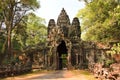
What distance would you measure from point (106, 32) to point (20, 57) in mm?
14202

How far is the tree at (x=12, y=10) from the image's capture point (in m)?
36.8

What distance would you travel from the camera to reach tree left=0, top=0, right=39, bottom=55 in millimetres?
36769

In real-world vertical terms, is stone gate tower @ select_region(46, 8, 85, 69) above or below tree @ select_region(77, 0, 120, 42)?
below

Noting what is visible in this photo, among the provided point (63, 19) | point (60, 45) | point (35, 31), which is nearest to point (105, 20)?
point (60, 45)

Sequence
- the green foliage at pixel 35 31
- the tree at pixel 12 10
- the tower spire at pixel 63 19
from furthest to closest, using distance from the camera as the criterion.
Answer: the green foliage at pixel 35 31, the tower spire at pixel 63 19, the tree at pixel 12 10

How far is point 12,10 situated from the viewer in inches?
1468

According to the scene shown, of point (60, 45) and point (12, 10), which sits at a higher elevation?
point (12, 10)

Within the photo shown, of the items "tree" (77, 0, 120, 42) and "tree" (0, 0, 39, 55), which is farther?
"tree" (0, 0, 39, 55)

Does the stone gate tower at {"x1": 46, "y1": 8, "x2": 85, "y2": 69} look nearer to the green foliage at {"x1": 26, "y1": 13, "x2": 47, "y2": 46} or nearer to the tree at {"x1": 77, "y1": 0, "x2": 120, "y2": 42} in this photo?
the tree at {"x1": 77, "y1": 0, "x2": 120, "y2": 42}

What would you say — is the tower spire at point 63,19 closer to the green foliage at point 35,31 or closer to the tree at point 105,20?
the tree at point 105,20

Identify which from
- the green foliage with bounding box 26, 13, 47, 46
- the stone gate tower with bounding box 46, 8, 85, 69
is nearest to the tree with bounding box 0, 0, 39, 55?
the stone gate tower with bounding box 46, 8, 85, 69

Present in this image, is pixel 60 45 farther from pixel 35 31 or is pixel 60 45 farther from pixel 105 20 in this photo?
pixel 35 31

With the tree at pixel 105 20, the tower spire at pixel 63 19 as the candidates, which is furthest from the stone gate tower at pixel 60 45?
the tree at pixel 105 20

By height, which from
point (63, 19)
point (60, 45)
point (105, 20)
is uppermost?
point (63, 19)
